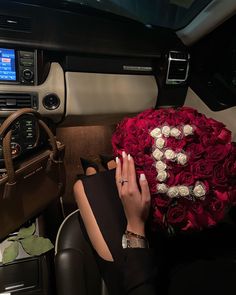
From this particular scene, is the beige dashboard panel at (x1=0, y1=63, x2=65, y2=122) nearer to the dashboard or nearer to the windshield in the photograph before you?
the dashboard

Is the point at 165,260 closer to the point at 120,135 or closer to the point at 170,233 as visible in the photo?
the point at 170,233

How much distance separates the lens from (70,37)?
3.95 feet

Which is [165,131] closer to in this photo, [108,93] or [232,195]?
[232,195]

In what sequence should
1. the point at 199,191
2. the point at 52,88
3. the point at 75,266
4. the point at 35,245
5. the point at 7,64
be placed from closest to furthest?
1. the point at 199,191
2. the point at 75,266
3. the point at 35,245
4. the point at 7,64
5. the point at 52,88

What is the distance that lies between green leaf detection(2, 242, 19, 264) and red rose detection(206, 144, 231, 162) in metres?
0.68

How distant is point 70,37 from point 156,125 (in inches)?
24.4

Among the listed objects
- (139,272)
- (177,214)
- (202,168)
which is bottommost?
(139,272)

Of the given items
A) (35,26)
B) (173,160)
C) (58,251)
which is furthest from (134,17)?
(58,251)

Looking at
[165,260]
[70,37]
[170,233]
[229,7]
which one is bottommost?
[165,260]

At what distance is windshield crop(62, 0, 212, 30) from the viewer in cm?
124

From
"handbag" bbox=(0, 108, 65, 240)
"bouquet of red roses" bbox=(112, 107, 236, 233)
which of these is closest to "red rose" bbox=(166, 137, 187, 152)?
"bouquet of red roses" bbox=(112, 107, 236, 233)

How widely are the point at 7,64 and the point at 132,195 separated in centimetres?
71

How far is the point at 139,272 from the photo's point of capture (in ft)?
2.43

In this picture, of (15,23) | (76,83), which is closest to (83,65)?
(76,83)
